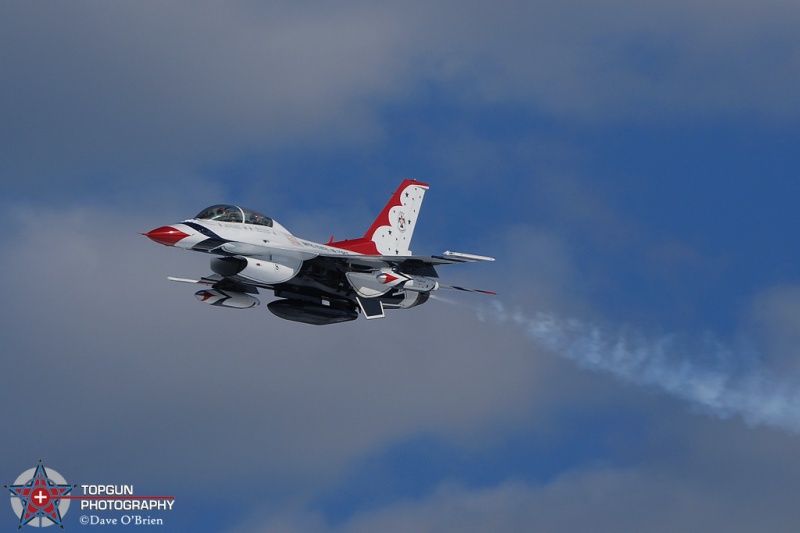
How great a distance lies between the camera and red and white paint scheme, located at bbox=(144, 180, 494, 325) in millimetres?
49438

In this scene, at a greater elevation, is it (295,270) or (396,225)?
(396,225)

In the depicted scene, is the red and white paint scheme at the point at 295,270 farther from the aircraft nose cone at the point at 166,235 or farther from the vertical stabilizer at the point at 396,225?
the vertical stabilizer at the point at 396,225

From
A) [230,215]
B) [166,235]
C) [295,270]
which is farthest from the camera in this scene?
[295,270]

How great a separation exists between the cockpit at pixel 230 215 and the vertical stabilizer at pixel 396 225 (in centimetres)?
640

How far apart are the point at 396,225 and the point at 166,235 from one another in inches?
516

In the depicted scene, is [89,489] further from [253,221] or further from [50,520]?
[253,221]

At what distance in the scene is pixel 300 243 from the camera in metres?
A: 51.6

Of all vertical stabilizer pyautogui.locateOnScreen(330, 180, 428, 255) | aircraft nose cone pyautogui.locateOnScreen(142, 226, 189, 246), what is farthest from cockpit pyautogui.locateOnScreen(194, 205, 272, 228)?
vertical stabilizer pyautogui.locateOnScreen(330, 180, 428, 255)

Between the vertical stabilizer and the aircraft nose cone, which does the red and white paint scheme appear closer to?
the aircraft nose cone

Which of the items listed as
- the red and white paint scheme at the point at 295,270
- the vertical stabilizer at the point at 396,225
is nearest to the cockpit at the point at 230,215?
the red and white paint scheme at the point at 295,270

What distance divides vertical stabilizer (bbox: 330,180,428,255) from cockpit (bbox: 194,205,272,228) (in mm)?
6403

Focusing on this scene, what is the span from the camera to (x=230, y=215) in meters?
50.2

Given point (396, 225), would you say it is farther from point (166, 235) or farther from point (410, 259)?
point (166, 235)

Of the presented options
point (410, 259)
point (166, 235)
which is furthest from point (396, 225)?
point (166, 235)
